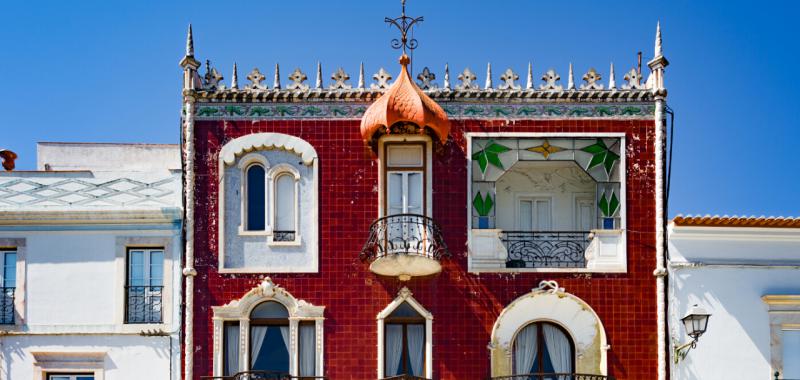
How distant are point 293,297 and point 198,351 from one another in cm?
186

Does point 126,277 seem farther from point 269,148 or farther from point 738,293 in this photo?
point 738,293

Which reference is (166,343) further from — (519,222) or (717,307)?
(717,307)

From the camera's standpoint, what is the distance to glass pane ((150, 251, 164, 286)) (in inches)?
914

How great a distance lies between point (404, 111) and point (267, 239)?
3.28 m

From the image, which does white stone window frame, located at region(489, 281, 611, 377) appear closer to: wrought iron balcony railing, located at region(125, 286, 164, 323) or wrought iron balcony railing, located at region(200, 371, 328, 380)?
wrought iron balcony railing, located at region(200, 371, 328, 380)

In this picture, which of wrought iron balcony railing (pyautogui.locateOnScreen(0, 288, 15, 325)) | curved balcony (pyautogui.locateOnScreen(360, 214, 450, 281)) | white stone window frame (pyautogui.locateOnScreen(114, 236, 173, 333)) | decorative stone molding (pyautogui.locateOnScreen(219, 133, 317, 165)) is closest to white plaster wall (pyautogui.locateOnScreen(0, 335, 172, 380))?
white stone window frame (pyautogui.locateOnScreen(114, 236, 173, 333))

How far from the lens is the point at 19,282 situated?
23234mm

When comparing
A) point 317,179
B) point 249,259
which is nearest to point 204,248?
point 249,259

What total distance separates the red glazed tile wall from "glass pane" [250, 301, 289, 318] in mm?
362

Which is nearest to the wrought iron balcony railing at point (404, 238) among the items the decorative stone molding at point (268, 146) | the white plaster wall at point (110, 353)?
the decorative stone molding at point (268, 146)

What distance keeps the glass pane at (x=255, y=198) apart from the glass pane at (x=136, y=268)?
1.96m

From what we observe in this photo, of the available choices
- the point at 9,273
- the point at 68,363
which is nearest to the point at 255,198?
the point at 68,363

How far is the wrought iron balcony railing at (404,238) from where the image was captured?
22.8 m

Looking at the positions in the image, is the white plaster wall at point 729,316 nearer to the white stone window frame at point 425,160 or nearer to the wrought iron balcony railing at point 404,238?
the wrought iron balcony railing at point 404,238
